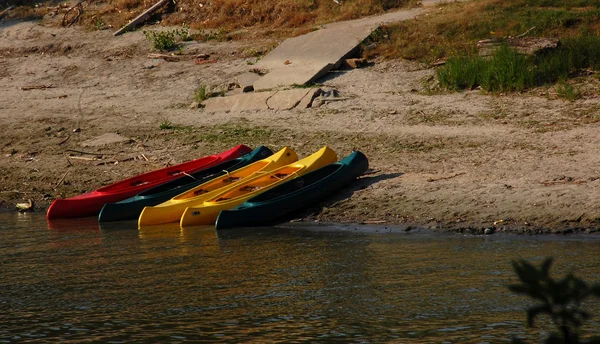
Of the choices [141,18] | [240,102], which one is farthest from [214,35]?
[240,102]

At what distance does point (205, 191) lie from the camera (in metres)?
12.6

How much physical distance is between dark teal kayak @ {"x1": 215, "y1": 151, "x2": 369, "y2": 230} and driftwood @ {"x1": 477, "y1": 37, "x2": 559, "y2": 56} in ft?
14.8

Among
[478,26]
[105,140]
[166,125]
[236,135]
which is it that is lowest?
[236,135]

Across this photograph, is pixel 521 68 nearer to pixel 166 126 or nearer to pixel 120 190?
pixel 166 126

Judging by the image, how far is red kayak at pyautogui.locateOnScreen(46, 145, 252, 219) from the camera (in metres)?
12.9

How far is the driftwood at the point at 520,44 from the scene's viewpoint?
15.3 metres

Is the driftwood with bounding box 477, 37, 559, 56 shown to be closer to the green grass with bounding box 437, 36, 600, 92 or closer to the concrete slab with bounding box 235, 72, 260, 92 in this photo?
the green grass with bounding box 437, 36, 600, 92

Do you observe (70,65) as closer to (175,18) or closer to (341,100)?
(175,18)

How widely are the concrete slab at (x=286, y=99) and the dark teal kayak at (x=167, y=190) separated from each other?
235 centimetres

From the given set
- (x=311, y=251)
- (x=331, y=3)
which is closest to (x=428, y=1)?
(x=331, y=3)

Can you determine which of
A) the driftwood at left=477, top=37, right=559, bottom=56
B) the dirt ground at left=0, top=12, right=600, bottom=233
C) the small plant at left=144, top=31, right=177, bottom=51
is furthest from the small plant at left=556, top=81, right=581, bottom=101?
the small plant at left=144, top=31, right=177, bottom=51

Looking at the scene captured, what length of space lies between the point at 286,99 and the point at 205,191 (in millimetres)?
Result: 3761

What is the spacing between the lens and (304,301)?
7938mm

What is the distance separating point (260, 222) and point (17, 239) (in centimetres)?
300
